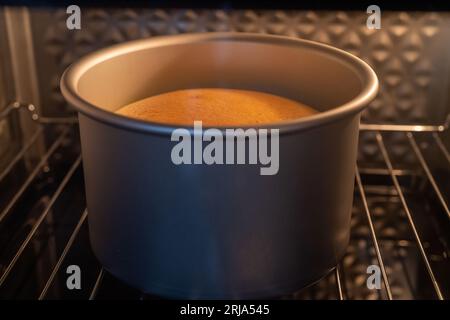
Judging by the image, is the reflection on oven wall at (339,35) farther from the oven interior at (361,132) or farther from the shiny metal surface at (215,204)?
the shiny metal surface at (215,204)

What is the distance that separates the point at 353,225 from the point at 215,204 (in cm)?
37

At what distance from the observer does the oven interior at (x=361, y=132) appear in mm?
912

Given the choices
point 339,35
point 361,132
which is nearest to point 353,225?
point 361,132

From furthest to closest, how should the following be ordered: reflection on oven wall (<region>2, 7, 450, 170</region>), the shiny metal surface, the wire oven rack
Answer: reflection on oven wall (<region>2, 7, 450, 170</region>) < the wire oven rack < the shiny metal surface

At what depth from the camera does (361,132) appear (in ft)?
3.55

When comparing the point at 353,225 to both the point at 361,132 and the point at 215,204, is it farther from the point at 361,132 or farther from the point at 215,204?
the point at 215,204

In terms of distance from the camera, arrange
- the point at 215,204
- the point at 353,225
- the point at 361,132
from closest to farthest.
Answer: the point at 215,204
the point at 353,225
the point at 361,132

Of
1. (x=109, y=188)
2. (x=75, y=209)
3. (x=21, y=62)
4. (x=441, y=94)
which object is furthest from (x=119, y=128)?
(x=441, y=94)

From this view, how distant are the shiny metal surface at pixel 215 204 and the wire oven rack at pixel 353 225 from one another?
0.30ft

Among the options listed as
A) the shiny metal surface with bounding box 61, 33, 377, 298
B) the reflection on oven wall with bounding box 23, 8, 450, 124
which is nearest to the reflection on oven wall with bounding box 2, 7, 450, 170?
the reflection on oven wall with bounding box 23, 8, 450, 124

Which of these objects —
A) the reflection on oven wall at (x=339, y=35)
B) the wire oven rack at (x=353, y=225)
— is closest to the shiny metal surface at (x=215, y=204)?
the wire oven rack at (x=353, y=225)

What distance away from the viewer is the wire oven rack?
0.84m

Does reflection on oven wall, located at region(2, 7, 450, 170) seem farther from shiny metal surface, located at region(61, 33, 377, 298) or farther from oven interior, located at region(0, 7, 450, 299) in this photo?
shiny metal surface, located at region(61, 33, 377, 298)

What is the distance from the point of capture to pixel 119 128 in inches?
25.3
